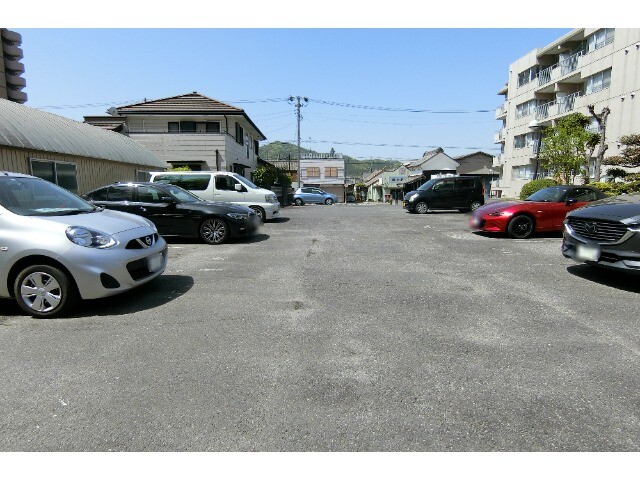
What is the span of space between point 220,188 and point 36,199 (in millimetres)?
8838

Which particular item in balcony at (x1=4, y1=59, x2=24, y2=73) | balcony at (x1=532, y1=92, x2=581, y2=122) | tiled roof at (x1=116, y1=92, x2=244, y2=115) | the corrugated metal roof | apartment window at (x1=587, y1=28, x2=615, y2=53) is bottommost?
the corrugated metal roof

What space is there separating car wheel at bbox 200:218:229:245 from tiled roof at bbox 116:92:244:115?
15036 mm

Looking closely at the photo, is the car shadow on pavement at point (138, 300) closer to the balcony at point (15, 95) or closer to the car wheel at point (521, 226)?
the car wheel at point (521, 226)

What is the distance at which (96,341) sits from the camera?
362 centimetres

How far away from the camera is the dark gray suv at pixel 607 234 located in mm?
5035

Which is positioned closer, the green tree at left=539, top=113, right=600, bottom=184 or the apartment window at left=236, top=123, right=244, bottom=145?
the green tree at left=539, top=113, right=600, bottom=184

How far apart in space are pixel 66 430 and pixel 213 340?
1.40 meters

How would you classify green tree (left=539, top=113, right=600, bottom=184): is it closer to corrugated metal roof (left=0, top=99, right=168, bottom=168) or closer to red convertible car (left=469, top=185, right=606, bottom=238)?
red convertible car (left=469, top=185, right=606, bottom=238)

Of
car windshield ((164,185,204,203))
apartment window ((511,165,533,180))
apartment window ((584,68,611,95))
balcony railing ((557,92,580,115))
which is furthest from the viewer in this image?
apartment window ((511,165,533,180))

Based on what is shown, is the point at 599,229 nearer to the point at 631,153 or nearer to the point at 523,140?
the point at 631,153

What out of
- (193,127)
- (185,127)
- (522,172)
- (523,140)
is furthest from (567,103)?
(185,127)

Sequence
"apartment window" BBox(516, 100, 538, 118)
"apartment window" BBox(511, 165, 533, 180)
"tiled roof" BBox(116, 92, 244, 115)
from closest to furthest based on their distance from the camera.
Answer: "tiled roof" BBox(116, 92, 244, 115) < "apartment window" BBox(516, 100, 538, 118) < "apartment window" BBox(511, 165, 533, 180)

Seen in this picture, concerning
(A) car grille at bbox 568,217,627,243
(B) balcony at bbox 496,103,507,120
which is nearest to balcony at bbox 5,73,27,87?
(A) car grille at bbox 568,217,627,243

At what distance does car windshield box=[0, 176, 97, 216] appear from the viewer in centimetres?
450
